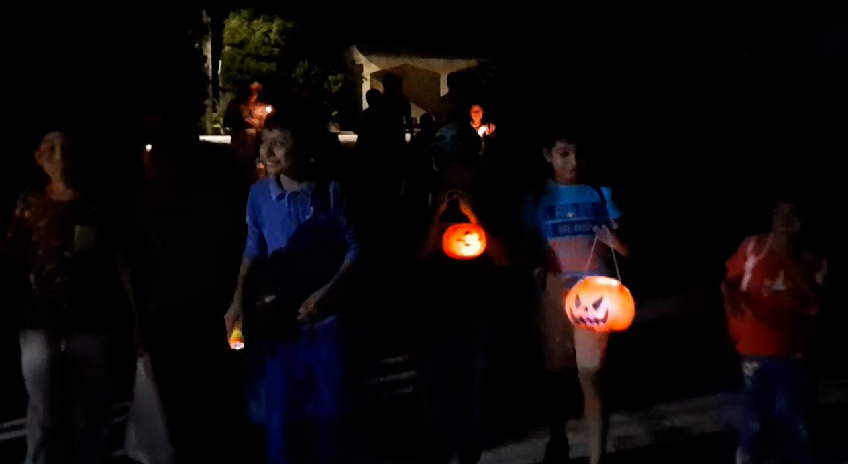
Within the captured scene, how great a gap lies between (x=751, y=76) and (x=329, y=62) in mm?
25088

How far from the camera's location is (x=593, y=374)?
201 inches

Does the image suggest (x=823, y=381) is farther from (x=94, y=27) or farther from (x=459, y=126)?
(x=94, y=27)

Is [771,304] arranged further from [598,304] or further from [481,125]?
[481,125]

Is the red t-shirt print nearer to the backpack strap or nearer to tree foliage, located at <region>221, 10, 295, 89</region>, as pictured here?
the backpack strap

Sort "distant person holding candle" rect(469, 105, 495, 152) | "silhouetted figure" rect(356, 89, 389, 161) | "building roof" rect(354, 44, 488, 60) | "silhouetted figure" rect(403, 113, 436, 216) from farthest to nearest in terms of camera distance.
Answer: "building roof" rect(354, 44, 488, 60), "silhouetted figure" rect(356, 89, 389, 161), "distant person holding candle" rect(469, 105, 495, 152), "silhouetted figure" rect(403, 113, 436, 216)

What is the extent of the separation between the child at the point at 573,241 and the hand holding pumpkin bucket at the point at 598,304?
118 millimetres

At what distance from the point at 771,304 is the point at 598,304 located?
93cm

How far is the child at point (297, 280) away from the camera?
434 cm

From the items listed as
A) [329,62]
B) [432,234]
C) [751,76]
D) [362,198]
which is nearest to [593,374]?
[432,234]

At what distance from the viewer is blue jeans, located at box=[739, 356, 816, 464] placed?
4973 mm

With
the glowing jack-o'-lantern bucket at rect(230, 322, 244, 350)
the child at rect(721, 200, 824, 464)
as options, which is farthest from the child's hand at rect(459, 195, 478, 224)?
the child at rect(721, 200, 824, 464)

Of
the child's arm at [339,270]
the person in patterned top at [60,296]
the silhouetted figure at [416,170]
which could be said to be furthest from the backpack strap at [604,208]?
the silhouetted figure at [416,170]

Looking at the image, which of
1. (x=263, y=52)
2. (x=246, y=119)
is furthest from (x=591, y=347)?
(x=263, y=52)

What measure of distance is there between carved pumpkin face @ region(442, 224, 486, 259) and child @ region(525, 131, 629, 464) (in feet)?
1.32
